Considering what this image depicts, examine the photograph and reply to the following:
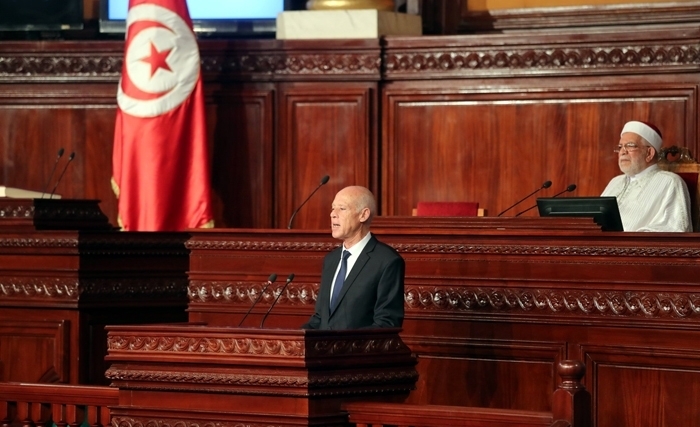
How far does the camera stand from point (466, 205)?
24.0ft

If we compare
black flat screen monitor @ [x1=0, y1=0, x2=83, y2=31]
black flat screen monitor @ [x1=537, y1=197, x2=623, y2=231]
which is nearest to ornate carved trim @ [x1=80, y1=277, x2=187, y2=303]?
black flat screen monitor @ [x1=0, y1=0, x2=83, y2=31]

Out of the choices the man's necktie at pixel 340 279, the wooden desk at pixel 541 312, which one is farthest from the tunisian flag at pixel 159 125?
the man's necktie at pixel 340 279

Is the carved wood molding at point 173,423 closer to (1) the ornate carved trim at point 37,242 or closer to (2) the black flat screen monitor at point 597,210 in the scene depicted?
(2) the black flat screen monitor at point 597,210

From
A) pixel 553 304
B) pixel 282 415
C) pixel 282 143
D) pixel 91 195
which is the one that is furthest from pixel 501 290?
pixel 91 195

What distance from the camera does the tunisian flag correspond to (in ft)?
30.2

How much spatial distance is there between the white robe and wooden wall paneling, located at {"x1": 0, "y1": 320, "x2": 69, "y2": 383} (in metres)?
3.25

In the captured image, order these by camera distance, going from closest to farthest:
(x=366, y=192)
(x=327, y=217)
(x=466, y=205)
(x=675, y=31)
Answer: (x=366, y=192) < (x=466, y=205) < (x=675, y=31) < (x=327, y=217)

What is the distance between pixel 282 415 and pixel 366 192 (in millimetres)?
1474

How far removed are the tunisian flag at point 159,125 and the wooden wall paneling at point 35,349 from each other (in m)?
1.33

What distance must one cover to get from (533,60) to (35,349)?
369 centimetres

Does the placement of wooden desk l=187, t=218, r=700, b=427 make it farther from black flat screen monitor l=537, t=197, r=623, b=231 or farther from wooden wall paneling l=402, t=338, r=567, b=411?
black flat screen monitor l=537, t=197, r=623, b=231

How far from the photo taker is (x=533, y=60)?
9.05m

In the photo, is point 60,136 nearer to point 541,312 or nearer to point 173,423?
point 541,312

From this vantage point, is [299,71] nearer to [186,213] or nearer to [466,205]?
[186,213]
